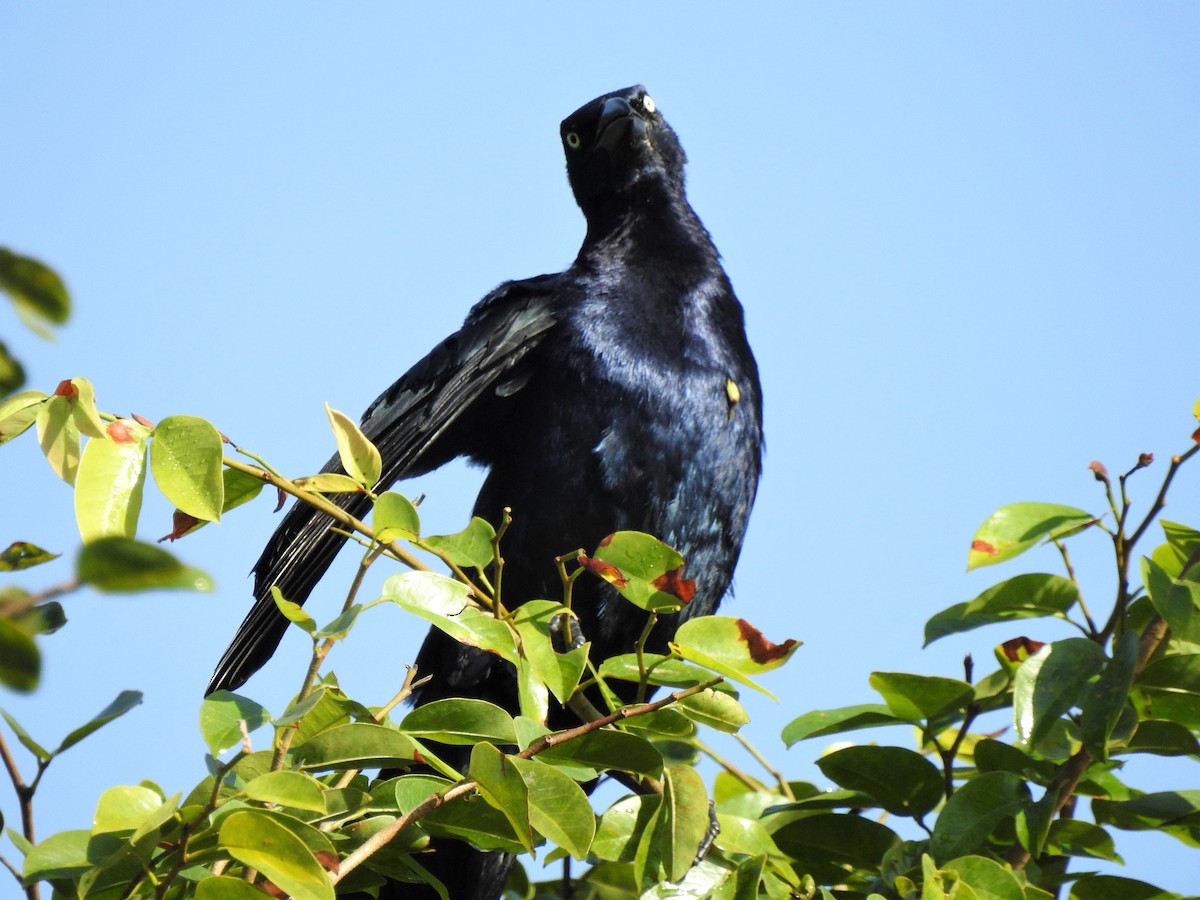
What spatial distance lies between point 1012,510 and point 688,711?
607 millimetres

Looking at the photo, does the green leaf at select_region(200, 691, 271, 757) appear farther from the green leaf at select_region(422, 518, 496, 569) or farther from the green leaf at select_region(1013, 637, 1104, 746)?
the green leaf at select_region(1013, 637, 1104, 746)

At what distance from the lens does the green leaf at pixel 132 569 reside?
449 millimetres

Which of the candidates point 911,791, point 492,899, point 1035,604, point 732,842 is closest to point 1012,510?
point 1035,604

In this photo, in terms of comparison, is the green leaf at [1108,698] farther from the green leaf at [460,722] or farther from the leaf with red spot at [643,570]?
the green leaf at [460,722]

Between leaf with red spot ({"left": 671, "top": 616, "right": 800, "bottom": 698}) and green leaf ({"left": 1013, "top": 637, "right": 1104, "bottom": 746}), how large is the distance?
16.2 inches

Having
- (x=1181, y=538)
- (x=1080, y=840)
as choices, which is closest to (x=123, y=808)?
(x=1080, y=840)

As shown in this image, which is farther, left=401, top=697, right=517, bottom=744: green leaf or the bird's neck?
the bird's neck

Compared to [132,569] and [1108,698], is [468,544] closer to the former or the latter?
[1108,698]

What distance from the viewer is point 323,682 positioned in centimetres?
167

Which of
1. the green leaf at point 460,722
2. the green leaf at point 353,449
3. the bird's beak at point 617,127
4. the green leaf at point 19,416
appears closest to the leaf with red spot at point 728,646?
the green leaf at point 460,722

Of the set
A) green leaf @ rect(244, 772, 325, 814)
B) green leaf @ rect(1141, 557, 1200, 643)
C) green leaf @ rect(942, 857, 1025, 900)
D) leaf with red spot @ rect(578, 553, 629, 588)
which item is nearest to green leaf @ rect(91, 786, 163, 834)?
green leaf @ rect(244, 772, 325, 814)

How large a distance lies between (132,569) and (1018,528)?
67.4 inches

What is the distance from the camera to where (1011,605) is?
79.0 inches

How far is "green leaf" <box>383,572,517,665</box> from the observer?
5.31ft
